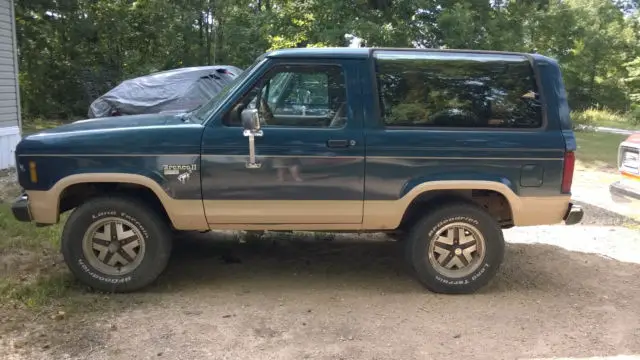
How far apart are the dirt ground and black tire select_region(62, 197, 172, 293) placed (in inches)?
6.1

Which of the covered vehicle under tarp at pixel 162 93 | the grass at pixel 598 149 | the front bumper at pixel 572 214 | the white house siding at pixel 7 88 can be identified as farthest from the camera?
the grass at pixel 598 149

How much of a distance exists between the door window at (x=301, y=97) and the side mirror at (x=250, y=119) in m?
0.29

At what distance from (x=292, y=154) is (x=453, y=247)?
5.22 ft

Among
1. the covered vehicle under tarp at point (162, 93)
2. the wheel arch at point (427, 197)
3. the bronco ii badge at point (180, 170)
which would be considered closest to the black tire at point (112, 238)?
the bronco ii badge at point (180, 170)

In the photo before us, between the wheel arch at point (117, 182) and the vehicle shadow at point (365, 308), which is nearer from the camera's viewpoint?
the vehicle shadow at point (365, 308)

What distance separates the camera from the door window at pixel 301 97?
4.37 metres

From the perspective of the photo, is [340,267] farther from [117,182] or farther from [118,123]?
[118,123]

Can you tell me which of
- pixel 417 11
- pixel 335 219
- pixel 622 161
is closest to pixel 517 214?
pixel 335 219

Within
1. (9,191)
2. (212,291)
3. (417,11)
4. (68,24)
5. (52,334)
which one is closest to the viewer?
(52,334)

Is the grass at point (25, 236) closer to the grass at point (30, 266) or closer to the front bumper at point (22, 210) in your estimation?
the grass at point (30, 266)

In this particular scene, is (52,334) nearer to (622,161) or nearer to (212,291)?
(212,291)

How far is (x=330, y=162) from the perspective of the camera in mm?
4285

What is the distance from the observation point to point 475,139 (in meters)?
4.38

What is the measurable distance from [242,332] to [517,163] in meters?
2.55
